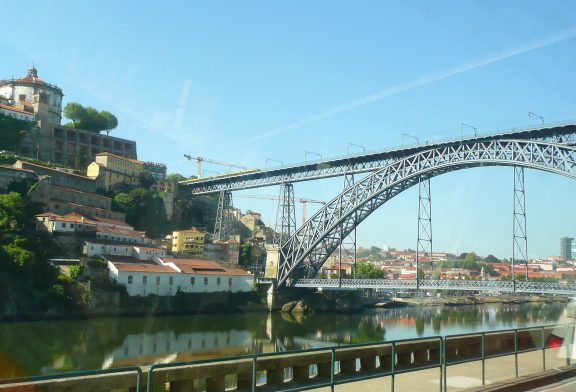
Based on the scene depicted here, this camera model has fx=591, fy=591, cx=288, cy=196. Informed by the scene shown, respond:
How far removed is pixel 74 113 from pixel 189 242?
22113 mm

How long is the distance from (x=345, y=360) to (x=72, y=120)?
2369 inches

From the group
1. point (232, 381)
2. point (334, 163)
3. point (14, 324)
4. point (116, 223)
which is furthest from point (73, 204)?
point (232, 381)

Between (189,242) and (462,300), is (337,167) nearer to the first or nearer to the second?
(189,242)

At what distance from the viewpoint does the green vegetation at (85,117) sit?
6150 cm

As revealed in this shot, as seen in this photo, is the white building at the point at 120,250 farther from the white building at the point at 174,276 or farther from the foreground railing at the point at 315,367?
the foreground railing at the point at 315,367

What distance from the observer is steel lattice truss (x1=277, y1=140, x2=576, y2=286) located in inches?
1228

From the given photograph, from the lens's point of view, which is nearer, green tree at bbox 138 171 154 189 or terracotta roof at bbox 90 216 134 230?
terracotta roof at bbox 90 216 134 230

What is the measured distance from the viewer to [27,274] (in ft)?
105

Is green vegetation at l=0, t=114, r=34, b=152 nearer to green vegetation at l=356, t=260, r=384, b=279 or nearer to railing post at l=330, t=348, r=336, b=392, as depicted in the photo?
green vegetation at l=356, t=260, r=384, b=279

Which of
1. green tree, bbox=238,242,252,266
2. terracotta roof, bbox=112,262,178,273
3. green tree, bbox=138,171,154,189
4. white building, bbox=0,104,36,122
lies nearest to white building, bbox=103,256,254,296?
→ terracotta roof, bbox=112,262,178,273

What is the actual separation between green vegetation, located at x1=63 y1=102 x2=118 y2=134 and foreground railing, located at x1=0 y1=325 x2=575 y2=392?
5774 cm

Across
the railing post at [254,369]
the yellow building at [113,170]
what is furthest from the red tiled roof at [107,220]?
the railing post at [254,369]

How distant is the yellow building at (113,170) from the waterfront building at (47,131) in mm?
4629

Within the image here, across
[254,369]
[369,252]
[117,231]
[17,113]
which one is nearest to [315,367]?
[254,369]
